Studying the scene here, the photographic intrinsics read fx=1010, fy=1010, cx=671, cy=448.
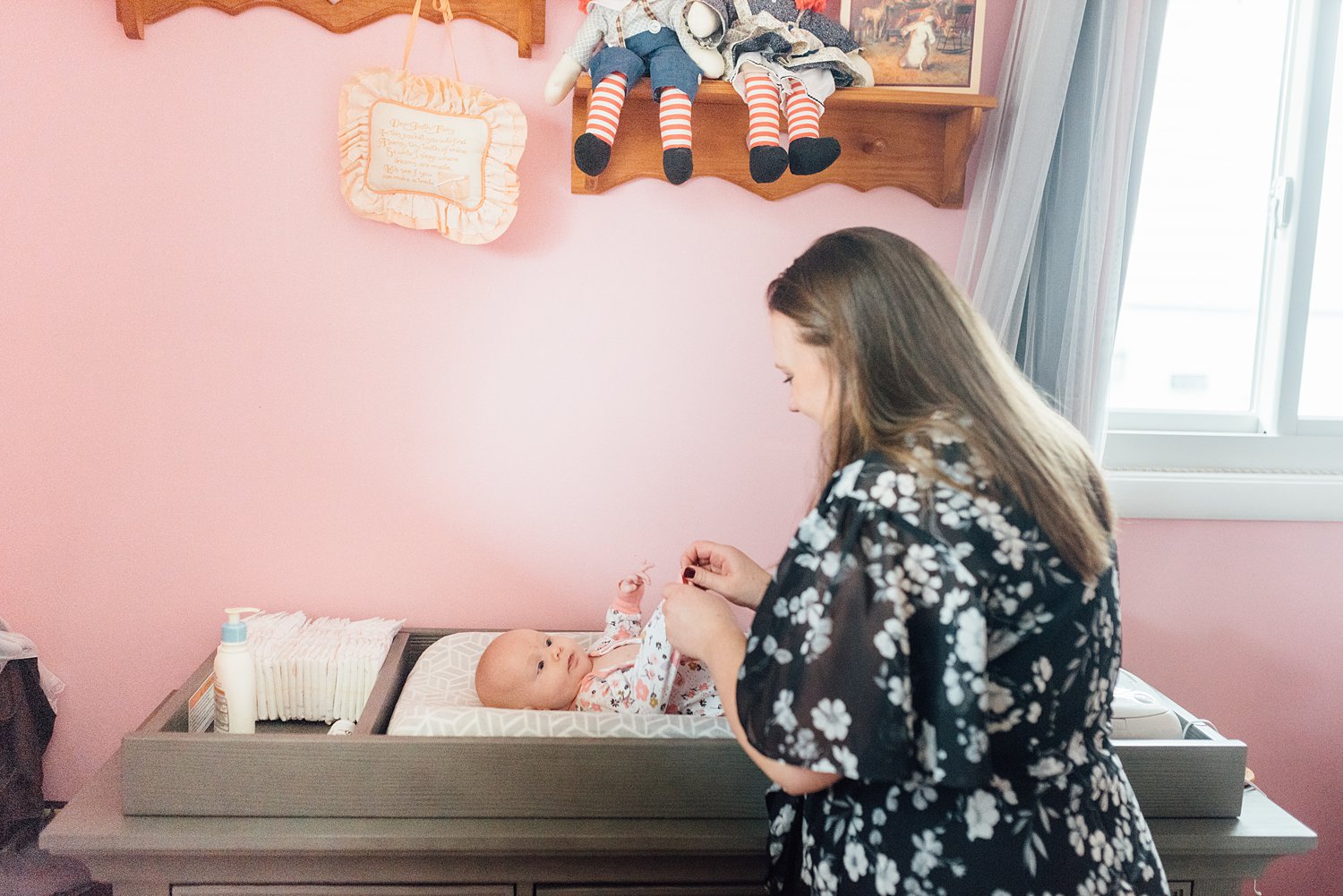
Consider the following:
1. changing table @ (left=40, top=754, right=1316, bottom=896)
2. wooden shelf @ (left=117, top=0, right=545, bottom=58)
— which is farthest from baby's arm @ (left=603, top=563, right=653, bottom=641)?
wooden shelf @ (left=117, top=0, right=545, bottom=58)

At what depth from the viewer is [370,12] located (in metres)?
1.86

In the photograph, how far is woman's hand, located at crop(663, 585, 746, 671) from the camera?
120 cm

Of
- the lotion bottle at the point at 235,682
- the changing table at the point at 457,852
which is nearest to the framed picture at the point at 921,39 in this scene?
the changing table at the point at 457,852

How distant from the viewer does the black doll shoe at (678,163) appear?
1.70 m

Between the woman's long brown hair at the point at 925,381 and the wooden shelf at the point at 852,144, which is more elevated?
the wooden shelf at the point at 852,144

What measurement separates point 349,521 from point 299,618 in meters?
0.21

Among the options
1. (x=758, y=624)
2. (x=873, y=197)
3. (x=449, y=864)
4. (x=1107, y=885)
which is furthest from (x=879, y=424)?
(x=873, y=197)

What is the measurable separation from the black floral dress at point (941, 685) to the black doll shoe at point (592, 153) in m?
0.87

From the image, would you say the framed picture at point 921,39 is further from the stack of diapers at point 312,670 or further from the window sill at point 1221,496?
the stack of diapers at point 312,670

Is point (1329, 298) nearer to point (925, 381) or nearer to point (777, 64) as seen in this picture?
point (777, 64)

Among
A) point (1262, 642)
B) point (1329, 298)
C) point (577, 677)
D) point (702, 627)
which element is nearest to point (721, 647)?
point (702, 627)

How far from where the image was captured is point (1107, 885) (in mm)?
1146

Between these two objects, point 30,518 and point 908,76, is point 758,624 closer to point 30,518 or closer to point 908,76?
point 908,76

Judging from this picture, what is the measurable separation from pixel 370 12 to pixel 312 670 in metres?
1.20
